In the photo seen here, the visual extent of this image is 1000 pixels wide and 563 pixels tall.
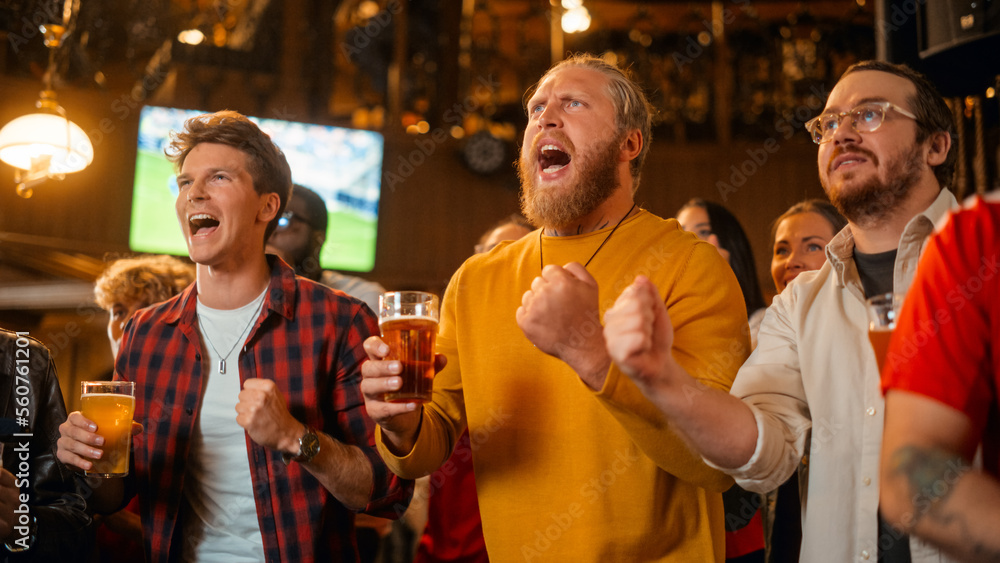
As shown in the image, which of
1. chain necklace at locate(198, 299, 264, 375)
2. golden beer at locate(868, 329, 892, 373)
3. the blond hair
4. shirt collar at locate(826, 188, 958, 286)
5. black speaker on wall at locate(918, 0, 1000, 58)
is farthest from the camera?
the blond hair

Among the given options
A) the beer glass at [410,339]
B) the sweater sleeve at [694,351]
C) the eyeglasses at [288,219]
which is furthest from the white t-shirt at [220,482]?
the eyeglasses at [288,219]

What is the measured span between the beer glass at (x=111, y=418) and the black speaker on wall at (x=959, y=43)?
264cm

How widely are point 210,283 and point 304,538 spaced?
2.36ft

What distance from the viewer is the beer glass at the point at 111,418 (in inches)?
69.7

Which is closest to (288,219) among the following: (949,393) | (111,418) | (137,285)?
(137,285)

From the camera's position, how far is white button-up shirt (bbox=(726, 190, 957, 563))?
1528 millimetres

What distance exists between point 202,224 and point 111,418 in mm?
562

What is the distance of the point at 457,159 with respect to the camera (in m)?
6.70

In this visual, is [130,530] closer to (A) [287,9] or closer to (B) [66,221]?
(B) [66,221]

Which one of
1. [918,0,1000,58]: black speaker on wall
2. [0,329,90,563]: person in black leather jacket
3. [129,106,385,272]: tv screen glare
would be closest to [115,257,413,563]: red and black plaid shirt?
[0,329,90,563]: person in black leather jacket

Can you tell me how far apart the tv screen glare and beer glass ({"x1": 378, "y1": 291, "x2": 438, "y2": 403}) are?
4.14m

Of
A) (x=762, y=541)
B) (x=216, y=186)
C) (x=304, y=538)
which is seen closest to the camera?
(x=304, y=538)

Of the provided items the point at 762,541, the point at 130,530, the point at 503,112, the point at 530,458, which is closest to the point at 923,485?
the point at 530,458

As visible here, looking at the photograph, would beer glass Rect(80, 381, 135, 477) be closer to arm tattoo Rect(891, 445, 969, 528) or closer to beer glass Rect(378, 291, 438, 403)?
beer glass Rect(378, 291, 438, 403)
